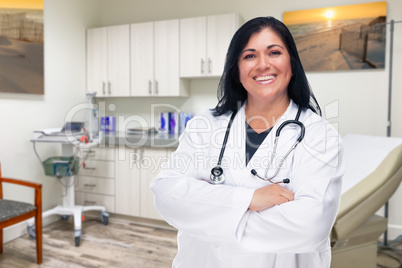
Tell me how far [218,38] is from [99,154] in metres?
1.70

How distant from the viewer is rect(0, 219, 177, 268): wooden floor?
2.44 meters

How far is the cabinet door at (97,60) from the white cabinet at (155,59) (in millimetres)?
374

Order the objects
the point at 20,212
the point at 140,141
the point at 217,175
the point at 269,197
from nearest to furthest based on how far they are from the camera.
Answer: the point at 269,197 → the point at 217,175 → the point at 20,212 → the point at 140,141

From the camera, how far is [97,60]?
12.1 feet

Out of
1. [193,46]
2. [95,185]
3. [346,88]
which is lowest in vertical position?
[95,185]

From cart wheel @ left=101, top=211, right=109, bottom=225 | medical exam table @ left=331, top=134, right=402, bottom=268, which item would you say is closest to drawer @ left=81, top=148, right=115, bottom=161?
cart wheel @ left=101, top=211, right=109, bottom=225

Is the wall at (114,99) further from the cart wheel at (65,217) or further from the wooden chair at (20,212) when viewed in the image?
the wooden chair at (20,212)

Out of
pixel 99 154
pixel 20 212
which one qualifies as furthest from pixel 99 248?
pixel 99 154

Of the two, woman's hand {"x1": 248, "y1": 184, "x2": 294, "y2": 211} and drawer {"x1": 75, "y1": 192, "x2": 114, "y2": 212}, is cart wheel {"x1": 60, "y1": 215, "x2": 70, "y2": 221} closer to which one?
drawer {"x1": 75, "y1": 192, "x2": 114, "y2": 212}

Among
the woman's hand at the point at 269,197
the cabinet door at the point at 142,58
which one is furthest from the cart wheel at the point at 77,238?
the woman's hand at the point at 269,197

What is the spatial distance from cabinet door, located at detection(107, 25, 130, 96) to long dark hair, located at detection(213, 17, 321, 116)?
2.53 metres

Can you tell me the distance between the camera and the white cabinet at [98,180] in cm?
333

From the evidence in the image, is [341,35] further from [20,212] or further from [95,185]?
[20,212]

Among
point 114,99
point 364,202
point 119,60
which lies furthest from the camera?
point 114,99
